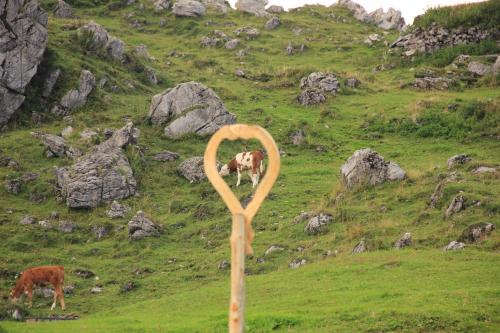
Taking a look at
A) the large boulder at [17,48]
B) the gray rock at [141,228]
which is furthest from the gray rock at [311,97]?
the gray rock at [141,228]

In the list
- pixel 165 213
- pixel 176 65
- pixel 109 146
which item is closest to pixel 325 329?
pixel 165 213

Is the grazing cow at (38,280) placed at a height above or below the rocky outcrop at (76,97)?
below

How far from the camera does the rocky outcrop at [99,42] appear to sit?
4859cm

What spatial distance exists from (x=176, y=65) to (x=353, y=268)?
36.4m

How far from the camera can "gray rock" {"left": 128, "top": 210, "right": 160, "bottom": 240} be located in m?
29.9

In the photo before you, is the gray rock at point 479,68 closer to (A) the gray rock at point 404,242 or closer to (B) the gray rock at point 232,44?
(B) the gray rock at point 232,44

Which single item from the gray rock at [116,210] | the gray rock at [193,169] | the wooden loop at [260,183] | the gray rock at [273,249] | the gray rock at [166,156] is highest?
the wooden loop at [260,183]

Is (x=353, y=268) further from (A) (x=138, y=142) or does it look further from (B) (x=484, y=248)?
(A) (x=138, y=142)

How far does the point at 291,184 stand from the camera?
34.3 meters

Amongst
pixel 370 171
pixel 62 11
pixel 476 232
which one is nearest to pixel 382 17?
pixel 62 11

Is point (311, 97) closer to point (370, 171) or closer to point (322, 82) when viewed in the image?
point (322, 82)

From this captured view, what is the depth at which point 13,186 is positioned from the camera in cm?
3422

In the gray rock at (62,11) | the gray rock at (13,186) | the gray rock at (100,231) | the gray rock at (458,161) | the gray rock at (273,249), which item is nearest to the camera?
the gray rock at (273,249)

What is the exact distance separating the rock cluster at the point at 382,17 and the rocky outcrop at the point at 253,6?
9644mm
